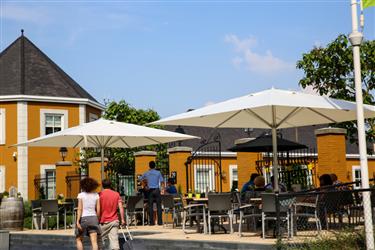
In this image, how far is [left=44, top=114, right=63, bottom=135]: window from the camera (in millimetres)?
35531

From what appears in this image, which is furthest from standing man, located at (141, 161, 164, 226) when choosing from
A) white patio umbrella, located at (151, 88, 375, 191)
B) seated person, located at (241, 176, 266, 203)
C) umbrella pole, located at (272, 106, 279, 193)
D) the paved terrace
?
umbrella pole, located at (272, 106, 279, 193)

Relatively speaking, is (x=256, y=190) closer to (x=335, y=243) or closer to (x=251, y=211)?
(x=251, y=211)

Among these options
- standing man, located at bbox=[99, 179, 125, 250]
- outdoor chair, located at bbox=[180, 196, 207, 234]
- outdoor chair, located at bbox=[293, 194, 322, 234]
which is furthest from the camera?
outdoor chair, located at bbox=[180, 196, 207, 234]

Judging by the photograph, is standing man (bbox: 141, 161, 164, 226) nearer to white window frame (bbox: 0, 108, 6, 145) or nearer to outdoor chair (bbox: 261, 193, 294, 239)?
outdoor chair (bbox: 261, 193, 294, 239)

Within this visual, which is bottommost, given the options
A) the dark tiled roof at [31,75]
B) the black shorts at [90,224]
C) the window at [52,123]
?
the black shorts at [90,224]

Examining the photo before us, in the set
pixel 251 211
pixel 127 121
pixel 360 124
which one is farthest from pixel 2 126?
pixel 360 124

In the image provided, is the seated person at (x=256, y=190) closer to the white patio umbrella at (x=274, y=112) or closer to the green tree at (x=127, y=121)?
the white patio umbrella at (x=274, y=112)

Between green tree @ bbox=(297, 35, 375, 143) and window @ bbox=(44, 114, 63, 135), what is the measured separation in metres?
18.5

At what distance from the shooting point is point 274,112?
13.2 metres

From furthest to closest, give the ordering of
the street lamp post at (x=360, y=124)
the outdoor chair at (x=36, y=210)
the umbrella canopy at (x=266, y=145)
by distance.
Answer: the outdoor chair at (x=36, y=210) < the umbrella canopy at (x=266, y=145) < the street lamp post at (x=360, y=124)

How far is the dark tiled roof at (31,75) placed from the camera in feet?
118

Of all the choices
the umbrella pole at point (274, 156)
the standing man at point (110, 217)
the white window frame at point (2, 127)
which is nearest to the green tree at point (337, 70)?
the umbrella pole at point (274, 156)

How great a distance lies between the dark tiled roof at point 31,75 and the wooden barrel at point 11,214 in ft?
53.1

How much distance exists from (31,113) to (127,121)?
220 inches
